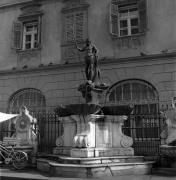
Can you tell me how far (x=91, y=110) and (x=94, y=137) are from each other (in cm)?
88

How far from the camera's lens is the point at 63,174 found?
7461 millimetres

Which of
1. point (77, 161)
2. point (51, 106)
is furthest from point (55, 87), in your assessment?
point (77, 161)

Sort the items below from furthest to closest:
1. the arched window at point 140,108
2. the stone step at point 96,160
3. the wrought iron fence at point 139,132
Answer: the arched window at point 140,108 → the wrought iron fence at point 139,132 → the stone step at point 96,160

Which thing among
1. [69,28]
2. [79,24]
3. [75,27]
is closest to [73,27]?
[75,27]

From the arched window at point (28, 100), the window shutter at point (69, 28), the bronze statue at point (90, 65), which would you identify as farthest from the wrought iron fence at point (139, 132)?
the window shutter at point (69, 28)

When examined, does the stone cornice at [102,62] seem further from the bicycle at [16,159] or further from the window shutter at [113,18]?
the bicycle at [16,159]

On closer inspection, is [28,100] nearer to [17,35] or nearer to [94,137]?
[17,35]

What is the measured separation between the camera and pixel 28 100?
53.0 feet

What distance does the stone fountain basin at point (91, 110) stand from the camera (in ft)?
27.5

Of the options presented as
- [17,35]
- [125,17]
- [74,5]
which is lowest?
[17,35]

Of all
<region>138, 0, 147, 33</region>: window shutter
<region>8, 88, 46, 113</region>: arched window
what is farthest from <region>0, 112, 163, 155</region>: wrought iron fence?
<region>138, 0, 147, 33</region>: window shutter

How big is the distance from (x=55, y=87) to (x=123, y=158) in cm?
798

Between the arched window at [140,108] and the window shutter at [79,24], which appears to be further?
the window shutter at [79,24]

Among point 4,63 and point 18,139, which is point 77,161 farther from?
point 4,63
